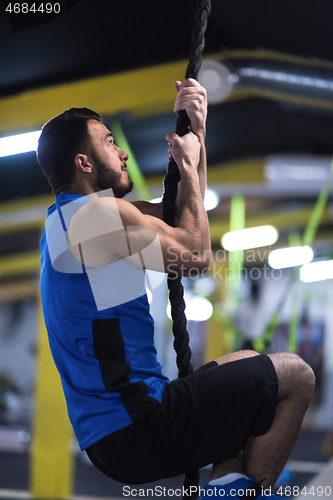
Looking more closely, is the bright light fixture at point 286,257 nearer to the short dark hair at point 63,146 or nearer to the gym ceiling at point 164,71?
the gym ceiling at point 164,71

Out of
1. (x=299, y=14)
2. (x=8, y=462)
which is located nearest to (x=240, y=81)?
(x=299, y=14)

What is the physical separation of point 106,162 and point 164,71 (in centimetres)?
255

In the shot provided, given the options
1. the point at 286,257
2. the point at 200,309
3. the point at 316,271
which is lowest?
the point at 200,309

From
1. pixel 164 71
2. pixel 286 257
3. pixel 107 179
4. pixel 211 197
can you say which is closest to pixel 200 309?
pixel 286 257

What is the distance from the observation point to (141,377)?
1.17 meters

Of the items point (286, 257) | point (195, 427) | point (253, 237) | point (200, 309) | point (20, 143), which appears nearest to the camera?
point (195, 427)

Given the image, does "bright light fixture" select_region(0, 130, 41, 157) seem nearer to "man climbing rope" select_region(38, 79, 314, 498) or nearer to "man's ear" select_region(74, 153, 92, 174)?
"man's ear" select_region(74, 153, 92, 174)

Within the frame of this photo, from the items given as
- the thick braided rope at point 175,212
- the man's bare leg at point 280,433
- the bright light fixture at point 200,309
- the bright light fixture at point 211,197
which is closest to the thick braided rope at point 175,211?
the thick braided rope at point 175,212

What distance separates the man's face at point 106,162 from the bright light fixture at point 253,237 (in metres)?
6.09

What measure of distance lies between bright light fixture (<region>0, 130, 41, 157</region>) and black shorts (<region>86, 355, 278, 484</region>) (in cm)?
308

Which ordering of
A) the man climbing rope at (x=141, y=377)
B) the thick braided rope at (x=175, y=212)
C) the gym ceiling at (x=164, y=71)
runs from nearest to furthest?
the man climbing rope at (x=141, y=377) → the thick braided rope at (x=175, y=212) → the gym ceiling at (x=164, y=71)

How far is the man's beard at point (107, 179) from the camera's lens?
1355mm

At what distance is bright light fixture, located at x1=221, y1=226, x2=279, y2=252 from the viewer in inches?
303

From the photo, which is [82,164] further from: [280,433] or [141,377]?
[280,433]
